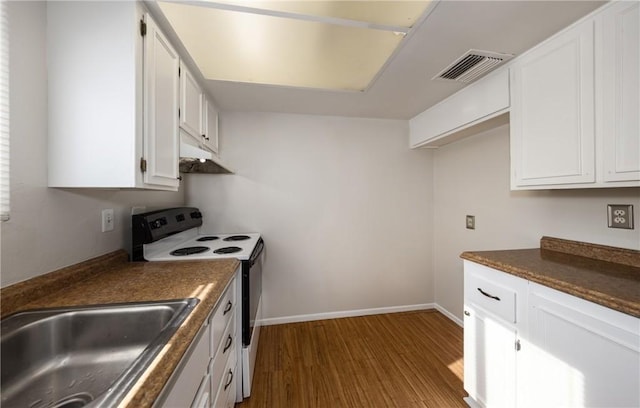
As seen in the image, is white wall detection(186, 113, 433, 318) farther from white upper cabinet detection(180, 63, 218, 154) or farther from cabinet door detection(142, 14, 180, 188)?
cabinet door detection(142, 14, 180, 188)

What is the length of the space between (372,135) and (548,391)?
2.40m

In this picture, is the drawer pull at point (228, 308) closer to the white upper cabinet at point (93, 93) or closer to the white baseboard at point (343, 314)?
the white upper cabinet at point (93, 93)

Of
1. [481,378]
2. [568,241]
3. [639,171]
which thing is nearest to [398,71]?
[639,171]

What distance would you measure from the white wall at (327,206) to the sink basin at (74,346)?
5.48ft

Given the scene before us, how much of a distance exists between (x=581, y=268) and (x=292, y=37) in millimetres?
1989

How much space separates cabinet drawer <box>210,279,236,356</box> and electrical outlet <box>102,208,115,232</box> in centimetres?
77

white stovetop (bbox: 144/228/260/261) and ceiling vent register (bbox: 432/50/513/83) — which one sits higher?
ceiling vent register (bbox: 432/50/513/83)

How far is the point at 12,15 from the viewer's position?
0.92m

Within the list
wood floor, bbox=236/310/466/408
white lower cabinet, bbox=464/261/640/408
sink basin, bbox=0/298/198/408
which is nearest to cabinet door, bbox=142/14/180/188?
sink basin, bbox=0/298/198/408

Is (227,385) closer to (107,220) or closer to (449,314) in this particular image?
(107,220)

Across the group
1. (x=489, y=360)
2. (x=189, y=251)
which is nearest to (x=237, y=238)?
(x=189, y=251)

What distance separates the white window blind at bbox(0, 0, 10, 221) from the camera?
0.87 meters

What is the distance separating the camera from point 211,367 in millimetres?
1021

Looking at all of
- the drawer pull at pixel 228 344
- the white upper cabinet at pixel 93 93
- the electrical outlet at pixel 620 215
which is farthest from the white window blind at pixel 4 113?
the electrical outlet at pixel 620 215
